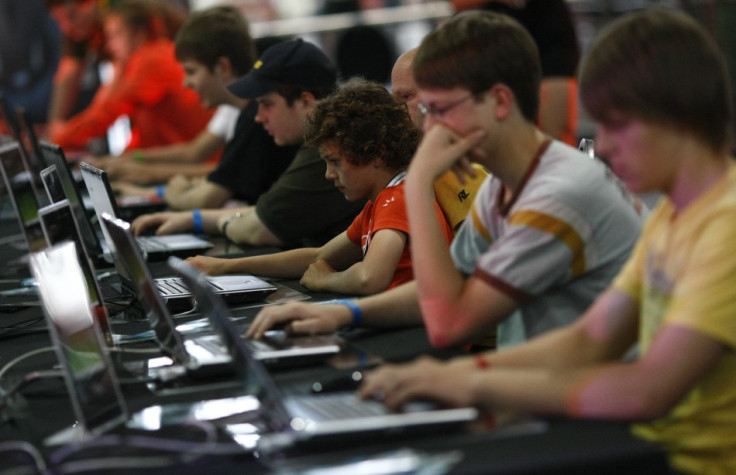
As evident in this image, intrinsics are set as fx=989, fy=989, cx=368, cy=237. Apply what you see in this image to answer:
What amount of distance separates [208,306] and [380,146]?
0.93m

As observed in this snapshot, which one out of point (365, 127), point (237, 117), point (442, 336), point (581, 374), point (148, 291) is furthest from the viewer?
point (237, 117)

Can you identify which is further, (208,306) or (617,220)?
(617,220)

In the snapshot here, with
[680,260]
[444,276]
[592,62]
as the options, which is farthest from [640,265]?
A: [444,276]

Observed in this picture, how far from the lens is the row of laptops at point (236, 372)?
1.19m

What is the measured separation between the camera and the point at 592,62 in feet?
4.09

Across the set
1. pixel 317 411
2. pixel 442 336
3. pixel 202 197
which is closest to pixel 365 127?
pixel 442 336

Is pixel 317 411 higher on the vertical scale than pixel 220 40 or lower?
lower

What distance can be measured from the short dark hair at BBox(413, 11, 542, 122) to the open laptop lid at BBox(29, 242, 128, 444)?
645 millimetres

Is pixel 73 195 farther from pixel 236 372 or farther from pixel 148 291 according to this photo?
pixel 236 372

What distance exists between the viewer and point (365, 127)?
2256 mm

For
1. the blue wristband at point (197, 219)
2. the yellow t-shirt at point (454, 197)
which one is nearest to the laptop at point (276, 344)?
the yellow t-shirt at point (454, 197)

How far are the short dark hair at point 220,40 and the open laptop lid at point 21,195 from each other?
1084mm

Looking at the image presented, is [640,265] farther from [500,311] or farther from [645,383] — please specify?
[500,311]

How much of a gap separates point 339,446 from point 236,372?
0.46 m
